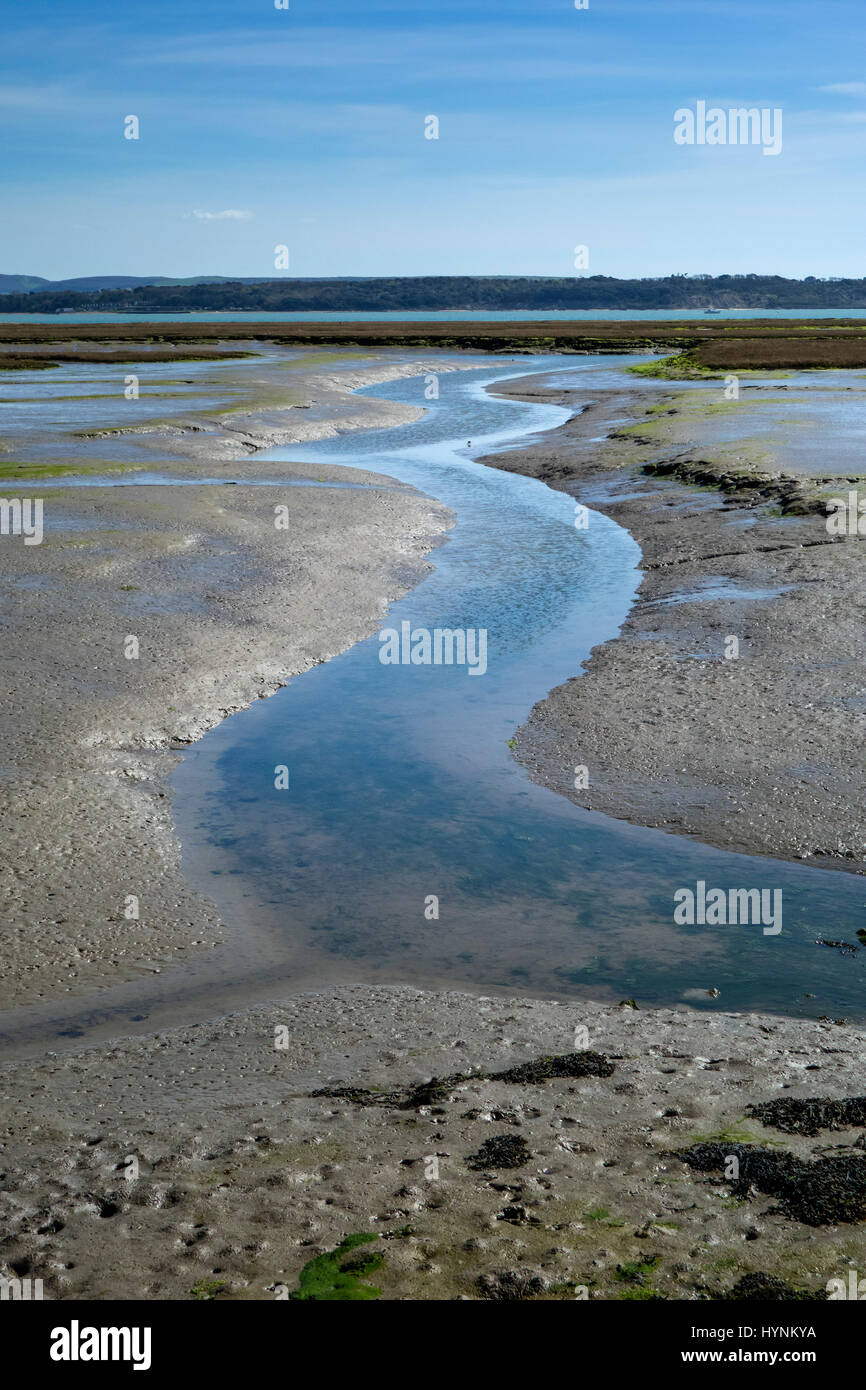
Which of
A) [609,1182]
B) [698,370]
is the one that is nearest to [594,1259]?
[609,1182]

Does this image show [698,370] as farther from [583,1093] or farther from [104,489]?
[583,1093]

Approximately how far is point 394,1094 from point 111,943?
2988 millimetres

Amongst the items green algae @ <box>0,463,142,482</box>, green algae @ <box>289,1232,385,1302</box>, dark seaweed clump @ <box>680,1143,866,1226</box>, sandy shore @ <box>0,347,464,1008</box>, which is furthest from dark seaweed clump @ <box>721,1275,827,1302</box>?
green algae @ <box>0,463,142,482</box>

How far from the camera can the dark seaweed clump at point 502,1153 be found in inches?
240

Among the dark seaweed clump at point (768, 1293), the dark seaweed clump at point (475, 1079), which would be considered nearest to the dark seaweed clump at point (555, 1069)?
the dark seaweed clump at point (475, 1079)

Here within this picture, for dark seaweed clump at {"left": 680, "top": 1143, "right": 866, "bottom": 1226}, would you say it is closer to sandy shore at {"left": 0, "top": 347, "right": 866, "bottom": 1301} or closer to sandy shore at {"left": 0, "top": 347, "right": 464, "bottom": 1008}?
sandy shore at {"left": 0, "top": 347, "right": 866, "bottom": 1301}

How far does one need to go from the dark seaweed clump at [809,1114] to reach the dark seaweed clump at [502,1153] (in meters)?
1.37

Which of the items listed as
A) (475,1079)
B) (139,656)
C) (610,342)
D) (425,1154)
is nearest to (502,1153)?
(425,1154)

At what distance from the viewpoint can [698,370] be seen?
70188 millimetres

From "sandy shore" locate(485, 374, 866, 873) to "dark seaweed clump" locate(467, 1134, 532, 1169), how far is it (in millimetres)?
4834

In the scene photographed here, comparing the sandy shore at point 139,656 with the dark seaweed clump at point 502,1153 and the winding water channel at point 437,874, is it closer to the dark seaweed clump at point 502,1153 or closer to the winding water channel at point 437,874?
the winding water channel at point 437,874

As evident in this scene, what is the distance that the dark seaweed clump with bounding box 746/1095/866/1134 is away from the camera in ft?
21.0

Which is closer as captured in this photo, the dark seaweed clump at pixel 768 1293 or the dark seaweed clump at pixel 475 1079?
the dark seaweed clump at pixel 768 1293

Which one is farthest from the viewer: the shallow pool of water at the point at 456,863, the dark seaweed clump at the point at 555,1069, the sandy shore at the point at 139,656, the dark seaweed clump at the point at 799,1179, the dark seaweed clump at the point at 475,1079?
the sandy shore at the point at 139,656
